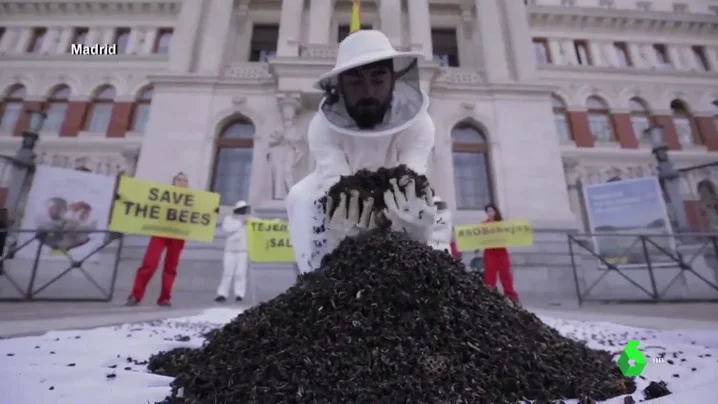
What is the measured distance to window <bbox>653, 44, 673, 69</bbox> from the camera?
17.9 metres

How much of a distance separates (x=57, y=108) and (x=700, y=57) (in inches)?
1088

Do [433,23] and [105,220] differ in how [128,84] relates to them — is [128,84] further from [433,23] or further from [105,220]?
[433,23]

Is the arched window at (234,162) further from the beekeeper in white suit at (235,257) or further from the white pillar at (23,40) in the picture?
→ the white pillar at (23,40)

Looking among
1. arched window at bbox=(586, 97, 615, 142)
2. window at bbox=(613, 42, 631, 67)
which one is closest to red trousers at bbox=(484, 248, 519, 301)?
arched window at bbox=(586, 97, 615, 142)

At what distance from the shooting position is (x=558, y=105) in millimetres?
17000

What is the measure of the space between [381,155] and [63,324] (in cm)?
253

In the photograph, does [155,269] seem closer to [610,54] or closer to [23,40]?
[23,40]

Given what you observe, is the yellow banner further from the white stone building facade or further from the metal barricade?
the white stone building facade

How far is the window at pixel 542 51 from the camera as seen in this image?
59.0ft

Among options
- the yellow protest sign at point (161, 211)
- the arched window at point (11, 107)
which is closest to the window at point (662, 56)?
the yellow protest sign at point (161, 211)

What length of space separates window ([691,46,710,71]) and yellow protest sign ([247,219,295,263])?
2101 centimetres

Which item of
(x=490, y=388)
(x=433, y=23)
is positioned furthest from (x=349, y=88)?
(x=433, y=23)

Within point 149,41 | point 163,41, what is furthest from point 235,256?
point 163,41

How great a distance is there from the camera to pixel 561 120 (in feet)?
55.0
